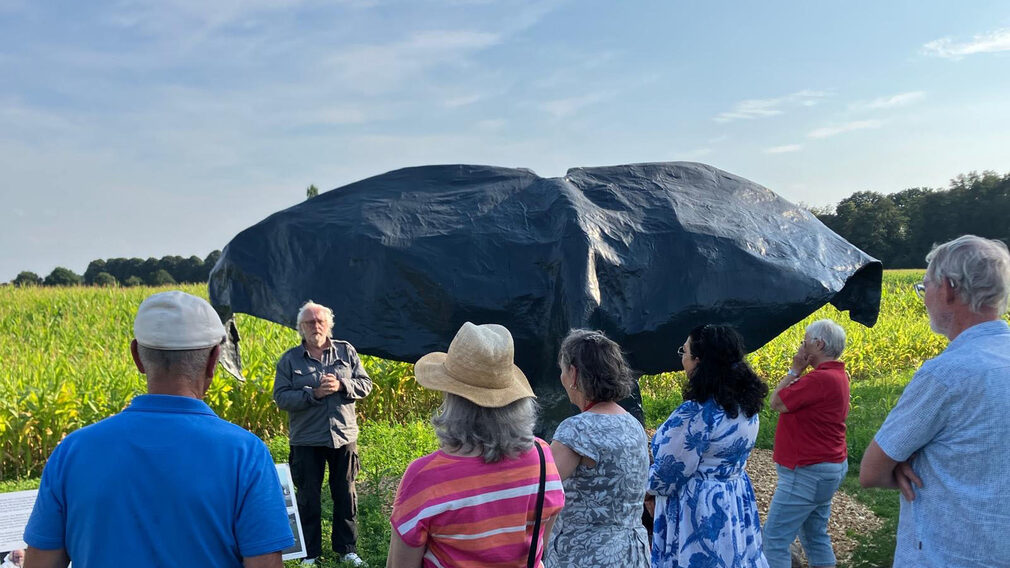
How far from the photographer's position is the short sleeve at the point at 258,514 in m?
1.41

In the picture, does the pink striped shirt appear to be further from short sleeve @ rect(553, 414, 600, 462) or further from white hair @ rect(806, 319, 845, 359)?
white hair @ rect(806, 319, 845, 359)

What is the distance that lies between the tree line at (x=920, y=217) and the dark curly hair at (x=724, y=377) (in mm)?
29552

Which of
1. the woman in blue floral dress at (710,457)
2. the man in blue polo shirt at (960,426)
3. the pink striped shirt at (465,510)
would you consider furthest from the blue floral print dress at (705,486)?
the pink striped shirt at (465,510)

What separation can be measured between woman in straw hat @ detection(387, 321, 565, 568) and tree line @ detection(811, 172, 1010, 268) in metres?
30.7

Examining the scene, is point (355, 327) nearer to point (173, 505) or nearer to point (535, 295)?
point (535, 295)

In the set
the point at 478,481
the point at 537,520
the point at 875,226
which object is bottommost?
the point at 537,520

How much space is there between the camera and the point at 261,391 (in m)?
7.00

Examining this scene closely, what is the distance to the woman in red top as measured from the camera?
343 cm

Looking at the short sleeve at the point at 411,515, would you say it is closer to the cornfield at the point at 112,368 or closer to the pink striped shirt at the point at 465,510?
the pink striped shirt at the point at 465,510

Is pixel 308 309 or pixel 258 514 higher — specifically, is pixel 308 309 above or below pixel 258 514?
above

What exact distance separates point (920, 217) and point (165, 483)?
39.5 metres

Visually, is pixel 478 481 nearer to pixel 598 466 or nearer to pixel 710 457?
pixel 598 466

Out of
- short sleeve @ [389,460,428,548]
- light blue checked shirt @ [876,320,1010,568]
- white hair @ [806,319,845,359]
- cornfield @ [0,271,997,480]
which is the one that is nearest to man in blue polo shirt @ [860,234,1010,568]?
light blue checked shirt @ [876,320,1010,568]

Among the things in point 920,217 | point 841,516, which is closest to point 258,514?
point 841,516
